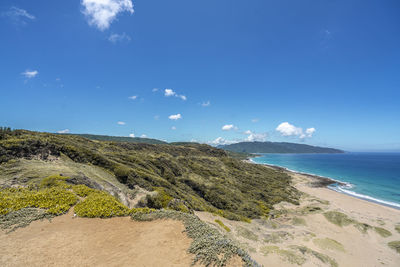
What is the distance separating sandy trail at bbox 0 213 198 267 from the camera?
645cm

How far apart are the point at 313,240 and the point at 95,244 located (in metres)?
24.2

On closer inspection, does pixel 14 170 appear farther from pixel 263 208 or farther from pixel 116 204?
pixel 263 208

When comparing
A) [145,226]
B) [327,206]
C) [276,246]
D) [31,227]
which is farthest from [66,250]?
[327,206]

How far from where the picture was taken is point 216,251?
6.63 metres

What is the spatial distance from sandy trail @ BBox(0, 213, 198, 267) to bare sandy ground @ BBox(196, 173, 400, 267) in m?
10.1

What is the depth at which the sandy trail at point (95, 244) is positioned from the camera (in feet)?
21.2

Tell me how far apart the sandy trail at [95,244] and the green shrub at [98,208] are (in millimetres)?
397

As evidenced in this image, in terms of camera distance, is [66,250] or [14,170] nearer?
[66,250]

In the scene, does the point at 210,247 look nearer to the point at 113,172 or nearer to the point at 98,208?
the point at 98,208

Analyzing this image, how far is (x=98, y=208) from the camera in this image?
9.81m

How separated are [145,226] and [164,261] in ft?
9.23

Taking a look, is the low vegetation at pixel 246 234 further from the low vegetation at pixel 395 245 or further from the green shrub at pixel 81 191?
the low vegetation at pixel 395 245

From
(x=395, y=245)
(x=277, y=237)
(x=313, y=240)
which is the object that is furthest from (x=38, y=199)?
(x=395, y=245)

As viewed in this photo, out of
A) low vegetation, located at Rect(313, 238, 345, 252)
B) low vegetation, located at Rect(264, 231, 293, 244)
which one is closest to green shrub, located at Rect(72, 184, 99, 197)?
low vegetation, located at Rect(264, 231, 293, 244)
